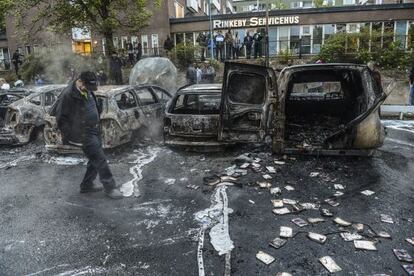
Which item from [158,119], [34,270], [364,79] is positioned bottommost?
[34,270]

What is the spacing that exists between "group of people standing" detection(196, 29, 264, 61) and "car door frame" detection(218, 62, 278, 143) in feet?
46.5

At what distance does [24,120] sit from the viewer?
9.23 m

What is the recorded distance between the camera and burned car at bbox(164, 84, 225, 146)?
7.48 metres

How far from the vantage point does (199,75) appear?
16.8 metres

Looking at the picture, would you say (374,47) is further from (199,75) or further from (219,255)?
(219,255)

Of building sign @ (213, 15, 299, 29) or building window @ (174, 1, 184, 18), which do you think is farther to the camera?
building window @ (174, 1, 184, 18)

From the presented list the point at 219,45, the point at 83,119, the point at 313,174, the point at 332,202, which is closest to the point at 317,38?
the point at 219,45

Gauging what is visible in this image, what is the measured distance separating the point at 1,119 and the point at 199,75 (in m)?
8.97

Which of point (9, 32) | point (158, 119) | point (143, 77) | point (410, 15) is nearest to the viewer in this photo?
point (158, 119)

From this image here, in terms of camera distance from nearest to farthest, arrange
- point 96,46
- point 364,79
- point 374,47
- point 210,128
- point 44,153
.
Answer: point 364,79 < point 210,128 < point 44,153 < point 374,47 < point 96,46

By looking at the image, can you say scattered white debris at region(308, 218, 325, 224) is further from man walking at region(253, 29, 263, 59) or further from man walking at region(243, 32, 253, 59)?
man walking at region(243, 32, 253, 59)

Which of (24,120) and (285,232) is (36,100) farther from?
(285,232)

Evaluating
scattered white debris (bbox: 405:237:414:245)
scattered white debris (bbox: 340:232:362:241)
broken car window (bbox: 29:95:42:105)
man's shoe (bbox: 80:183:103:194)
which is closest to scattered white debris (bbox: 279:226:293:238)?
scattered white debris (bbox: 340:232:362:241)

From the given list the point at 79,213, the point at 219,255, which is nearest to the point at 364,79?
the point at 219,255
